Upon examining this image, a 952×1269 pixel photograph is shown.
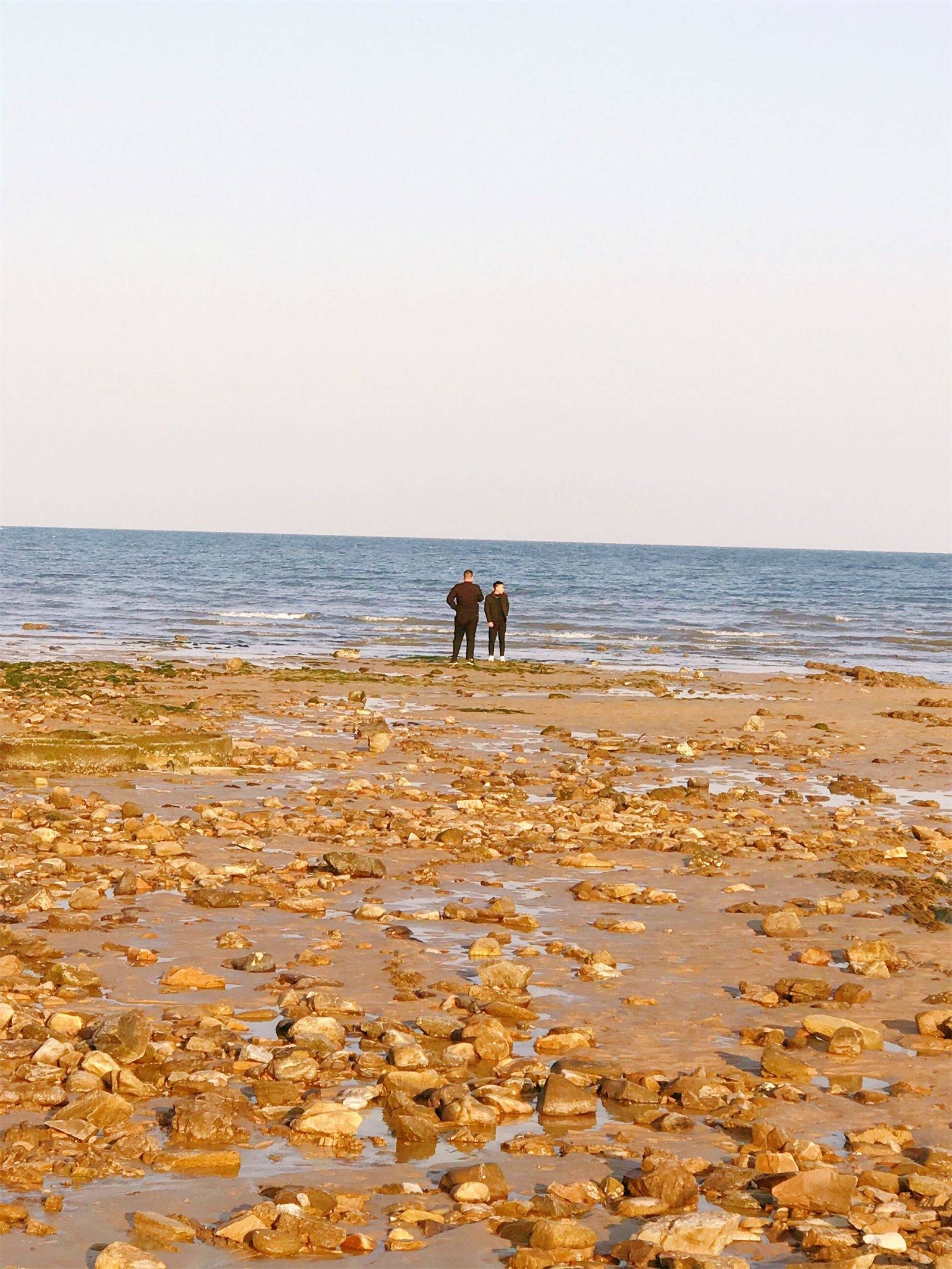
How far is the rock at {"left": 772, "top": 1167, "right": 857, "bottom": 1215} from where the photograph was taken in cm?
479

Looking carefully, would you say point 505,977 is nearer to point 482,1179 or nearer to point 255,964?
point 255,964

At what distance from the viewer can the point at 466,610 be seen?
2953cm

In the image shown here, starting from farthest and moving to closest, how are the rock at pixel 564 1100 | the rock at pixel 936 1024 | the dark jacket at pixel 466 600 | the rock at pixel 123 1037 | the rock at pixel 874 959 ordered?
the dark jacket at pixel 466 600, the rock at pixel 874 959, the rock at pixel 936 1024, the rock at pixel 123 1037, the rock at pixel 564 1100

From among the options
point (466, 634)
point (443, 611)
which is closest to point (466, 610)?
point (466, 634)

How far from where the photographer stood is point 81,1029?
6250mm

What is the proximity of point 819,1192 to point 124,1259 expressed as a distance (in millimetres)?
2254

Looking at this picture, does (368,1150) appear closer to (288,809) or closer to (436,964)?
(436,964)

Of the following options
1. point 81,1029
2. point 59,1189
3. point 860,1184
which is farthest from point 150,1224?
point 860,1184

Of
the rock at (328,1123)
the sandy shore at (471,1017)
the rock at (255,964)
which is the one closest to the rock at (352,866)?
the sandy shore at (471,1017)

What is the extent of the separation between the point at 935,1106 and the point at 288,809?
7.20 meters

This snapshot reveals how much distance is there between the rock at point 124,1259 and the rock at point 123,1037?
168cm

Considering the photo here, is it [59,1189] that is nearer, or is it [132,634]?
[59,1189]

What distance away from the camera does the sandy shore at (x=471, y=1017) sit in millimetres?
4668

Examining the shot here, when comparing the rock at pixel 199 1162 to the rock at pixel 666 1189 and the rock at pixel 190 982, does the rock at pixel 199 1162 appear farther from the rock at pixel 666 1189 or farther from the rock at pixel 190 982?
the rock at pixel 190 982
